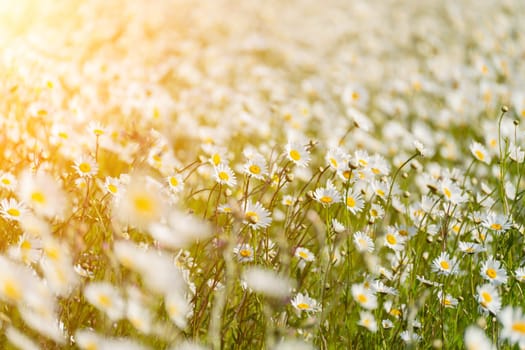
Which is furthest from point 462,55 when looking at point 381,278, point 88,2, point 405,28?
point 381,278

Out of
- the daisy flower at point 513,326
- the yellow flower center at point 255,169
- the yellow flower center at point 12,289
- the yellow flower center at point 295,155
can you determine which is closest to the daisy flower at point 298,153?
the yellow flower center at point 295,155

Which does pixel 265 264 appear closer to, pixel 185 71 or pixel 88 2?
pixel 185 71

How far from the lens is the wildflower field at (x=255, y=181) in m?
1.27

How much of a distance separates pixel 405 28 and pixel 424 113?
3740 millimetres

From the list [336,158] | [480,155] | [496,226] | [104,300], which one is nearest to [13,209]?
[104,300]

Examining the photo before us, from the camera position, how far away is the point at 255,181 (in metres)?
2.57

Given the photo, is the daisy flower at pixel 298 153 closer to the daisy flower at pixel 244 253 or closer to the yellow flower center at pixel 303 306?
the daisy flower at pixel 244 253

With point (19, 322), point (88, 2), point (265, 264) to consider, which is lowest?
point (19, 322)

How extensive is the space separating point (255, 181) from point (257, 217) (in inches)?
37.4

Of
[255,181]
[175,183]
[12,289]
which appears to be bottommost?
[12,289]

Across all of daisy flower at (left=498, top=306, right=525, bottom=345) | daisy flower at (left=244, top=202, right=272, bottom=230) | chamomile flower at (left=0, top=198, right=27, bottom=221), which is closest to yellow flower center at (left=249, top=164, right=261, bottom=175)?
daisy flower at (left=244, top=202, right=272, bottom=230)

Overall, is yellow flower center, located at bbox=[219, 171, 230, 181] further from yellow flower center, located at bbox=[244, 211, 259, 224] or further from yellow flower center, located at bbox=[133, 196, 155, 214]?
yellow flower center, located at bbox=[133, 196, 155, 214]

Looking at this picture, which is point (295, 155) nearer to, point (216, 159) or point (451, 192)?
point (216, 159)

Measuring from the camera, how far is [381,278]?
1789 mm
